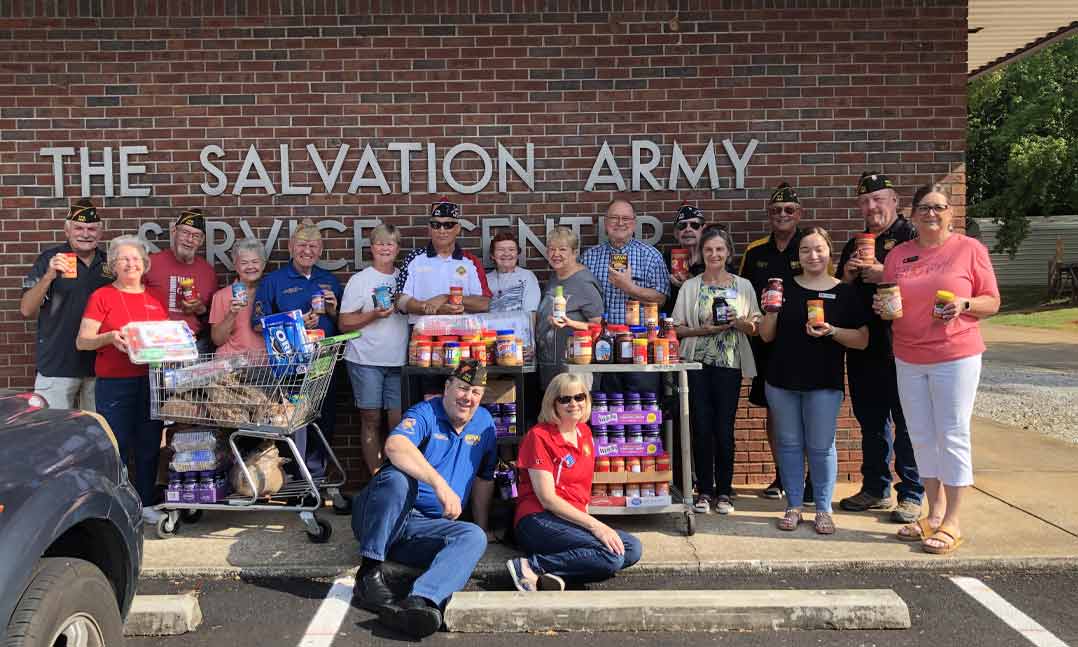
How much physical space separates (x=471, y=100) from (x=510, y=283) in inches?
61.2

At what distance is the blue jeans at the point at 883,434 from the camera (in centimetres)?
612

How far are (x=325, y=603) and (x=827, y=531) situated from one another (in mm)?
3119

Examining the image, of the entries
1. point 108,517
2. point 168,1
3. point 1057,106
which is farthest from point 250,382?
point 1057,106

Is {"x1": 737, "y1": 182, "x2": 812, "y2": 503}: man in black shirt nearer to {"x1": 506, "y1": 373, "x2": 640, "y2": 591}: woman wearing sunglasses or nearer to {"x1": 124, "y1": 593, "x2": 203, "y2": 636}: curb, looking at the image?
{"x1": 506, "y1": 373, "x2": 640, "y2": 591}: woman wearing sunglasses

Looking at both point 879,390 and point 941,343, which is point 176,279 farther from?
point 941,343

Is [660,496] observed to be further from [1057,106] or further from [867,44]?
[1057,106]

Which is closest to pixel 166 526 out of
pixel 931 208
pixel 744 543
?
pixel 744 543

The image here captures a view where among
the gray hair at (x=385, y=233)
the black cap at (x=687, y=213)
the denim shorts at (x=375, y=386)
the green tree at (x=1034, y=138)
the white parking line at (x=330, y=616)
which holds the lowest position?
the white parking line at (x=330, y=616)

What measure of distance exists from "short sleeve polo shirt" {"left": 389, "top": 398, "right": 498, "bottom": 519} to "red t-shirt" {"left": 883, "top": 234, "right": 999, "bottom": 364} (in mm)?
2596

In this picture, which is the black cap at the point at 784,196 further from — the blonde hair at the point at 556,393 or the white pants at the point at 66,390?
the white pants at the point at 66,390

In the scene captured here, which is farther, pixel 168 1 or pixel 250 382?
pixel 168 1

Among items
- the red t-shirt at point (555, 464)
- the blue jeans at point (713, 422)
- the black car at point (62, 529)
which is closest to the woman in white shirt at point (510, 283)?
the blue jeans at point (713, 422)

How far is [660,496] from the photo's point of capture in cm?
588

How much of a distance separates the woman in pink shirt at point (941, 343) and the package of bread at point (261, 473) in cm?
387
